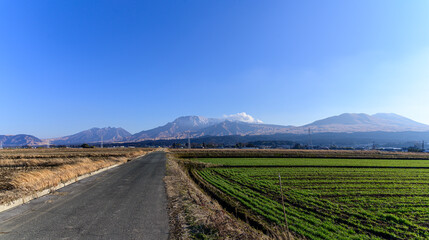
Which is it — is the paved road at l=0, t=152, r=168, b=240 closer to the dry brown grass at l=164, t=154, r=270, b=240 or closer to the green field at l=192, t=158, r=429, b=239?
the dry brown grass at l=164, t=154, r=270, b=240

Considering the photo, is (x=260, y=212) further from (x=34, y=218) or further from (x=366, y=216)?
(x=34, y=218)

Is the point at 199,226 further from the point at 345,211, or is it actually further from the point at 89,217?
the point at 345,211

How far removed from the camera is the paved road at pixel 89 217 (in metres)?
6.55

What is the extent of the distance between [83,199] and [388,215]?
54.4 ft

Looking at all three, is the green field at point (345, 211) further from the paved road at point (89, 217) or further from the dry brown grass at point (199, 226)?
the paved road at point (89, 217)

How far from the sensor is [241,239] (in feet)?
20.4

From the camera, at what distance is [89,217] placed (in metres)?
8.09

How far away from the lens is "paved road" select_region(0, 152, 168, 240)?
21.5 ft

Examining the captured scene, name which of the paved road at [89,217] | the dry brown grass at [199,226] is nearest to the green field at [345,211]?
the dry brown grass at [199,226]

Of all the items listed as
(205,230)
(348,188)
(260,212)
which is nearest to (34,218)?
(205,230)

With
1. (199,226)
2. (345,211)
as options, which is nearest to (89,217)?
(199,226)

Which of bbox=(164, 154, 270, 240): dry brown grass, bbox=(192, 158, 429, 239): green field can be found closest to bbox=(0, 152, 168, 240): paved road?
bbox=(164, 154, 270, 240): dry brown grass

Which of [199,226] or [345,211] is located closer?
[199,226]

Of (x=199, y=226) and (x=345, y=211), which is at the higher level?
(x=199, y=226)
